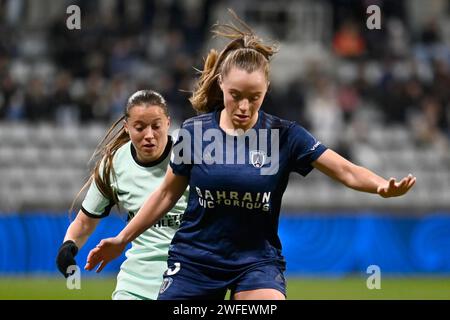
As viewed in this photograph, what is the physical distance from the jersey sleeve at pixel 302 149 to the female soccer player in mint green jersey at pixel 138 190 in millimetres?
939

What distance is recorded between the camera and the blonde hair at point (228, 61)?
5.69m

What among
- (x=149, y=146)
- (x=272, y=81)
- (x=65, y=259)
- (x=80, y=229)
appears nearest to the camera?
(x=65, y=259)

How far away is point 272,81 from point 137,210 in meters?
13.2

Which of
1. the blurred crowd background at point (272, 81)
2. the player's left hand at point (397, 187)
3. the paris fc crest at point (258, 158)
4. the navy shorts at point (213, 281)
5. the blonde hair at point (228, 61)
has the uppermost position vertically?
the blurred crowd background at point (272, 81)

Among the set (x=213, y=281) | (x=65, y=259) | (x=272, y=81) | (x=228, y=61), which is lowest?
(x=213, y=281)

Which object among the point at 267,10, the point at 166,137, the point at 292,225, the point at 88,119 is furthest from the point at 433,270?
the point at 166,137

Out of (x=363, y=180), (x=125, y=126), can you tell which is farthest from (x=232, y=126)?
(x=125, y=126)

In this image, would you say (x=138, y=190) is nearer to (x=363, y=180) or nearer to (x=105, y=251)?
(x=105, y=251)

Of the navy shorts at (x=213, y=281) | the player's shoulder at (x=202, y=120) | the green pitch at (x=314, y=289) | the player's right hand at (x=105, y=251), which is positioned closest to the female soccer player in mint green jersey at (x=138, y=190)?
the player's right hand at (x=105, y=251)

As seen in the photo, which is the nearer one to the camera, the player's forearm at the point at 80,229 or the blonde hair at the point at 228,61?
the blonde hair at the point at 228,61

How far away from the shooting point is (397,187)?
517 cm

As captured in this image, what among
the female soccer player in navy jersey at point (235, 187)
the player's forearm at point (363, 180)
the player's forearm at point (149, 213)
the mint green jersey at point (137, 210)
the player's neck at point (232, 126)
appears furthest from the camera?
the mint green jersey at point (137, 210)

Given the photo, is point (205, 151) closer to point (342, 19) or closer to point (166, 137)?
point (166, 137)

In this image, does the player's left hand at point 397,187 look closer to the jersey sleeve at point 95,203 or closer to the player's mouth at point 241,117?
the player's mouth at point 241,117
